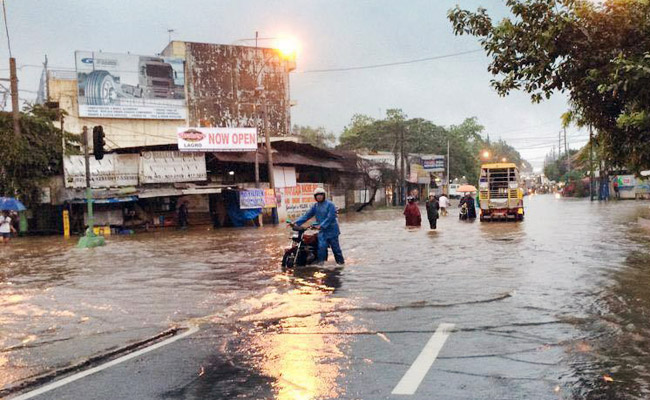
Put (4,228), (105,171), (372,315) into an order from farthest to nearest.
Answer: (105,171) < (4,228) < (372,315)

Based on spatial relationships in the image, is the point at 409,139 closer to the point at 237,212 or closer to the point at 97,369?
the point at 237,212

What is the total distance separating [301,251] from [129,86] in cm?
3507

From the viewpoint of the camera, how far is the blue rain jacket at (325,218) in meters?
12.1

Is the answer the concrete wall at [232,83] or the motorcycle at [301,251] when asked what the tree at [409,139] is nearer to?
the concrete wall at [232,83]

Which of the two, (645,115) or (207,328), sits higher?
(645,115)

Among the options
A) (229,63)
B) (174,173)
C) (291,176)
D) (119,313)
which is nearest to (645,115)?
(119,313)

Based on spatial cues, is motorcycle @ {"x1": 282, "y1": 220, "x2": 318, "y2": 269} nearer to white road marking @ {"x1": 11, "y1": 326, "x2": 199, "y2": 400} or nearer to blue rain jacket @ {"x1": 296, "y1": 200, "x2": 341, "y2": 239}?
blue rain jacket @ {"x1": 296, "y1": 200, "x2": 341, "y2": 239}

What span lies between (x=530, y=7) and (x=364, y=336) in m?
6.44

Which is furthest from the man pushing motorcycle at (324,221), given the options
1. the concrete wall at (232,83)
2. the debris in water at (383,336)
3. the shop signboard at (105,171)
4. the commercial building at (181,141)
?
the concrete wall at (232,83)

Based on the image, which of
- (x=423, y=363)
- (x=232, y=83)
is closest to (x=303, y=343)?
(x=423, y=363)

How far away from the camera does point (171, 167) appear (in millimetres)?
30328

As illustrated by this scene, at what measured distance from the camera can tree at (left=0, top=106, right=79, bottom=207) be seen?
A: 28106 millimetres

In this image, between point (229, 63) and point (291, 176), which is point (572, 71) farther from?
point (229, 63)

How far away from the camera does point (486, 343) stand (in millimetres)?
5961
